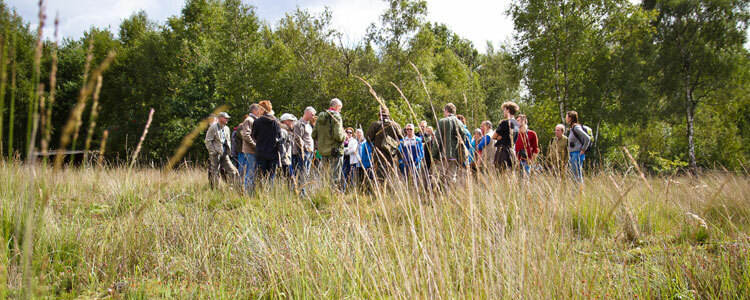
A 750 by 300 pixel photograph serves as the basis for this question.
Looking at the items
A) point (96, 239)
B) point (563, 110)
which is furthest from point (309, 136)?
point (563, 110)

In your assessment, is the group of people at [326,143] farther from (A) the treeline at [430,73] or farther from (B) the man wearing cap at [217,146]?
(A) the treeline at [430,73]

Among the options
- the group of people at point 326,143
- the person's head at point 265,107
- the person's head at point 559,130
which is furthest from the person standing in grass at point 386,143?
the person's head at point 559,130

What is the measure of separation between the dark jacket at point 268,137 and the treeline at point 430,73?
40.7 ft

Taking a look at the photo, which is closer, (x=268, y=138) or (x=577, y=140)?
(x=268, y=138)

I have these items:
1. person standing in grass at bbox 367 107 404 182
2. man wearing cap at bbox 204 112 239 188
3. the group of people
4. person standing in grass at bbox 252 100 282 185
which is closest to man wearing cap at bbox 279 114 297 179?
the group of people

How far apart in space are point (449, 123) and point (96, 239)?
419cm

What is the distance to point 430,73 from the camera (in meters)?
23.1

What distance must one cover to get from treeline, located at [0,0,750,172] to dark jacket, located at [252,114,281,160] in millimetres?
12414

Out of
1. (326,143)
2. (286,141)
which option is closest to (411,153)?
(286,141)

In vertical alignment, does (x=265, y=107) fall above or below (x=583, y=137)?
above

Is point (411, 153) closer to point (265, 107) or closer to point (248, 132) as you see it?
point (265, 107)

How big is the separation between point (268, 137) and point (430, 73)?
18580 mm

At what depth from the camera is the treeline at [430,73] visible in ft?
61.5

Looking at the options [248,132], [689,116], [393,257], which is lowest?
[393,257]
